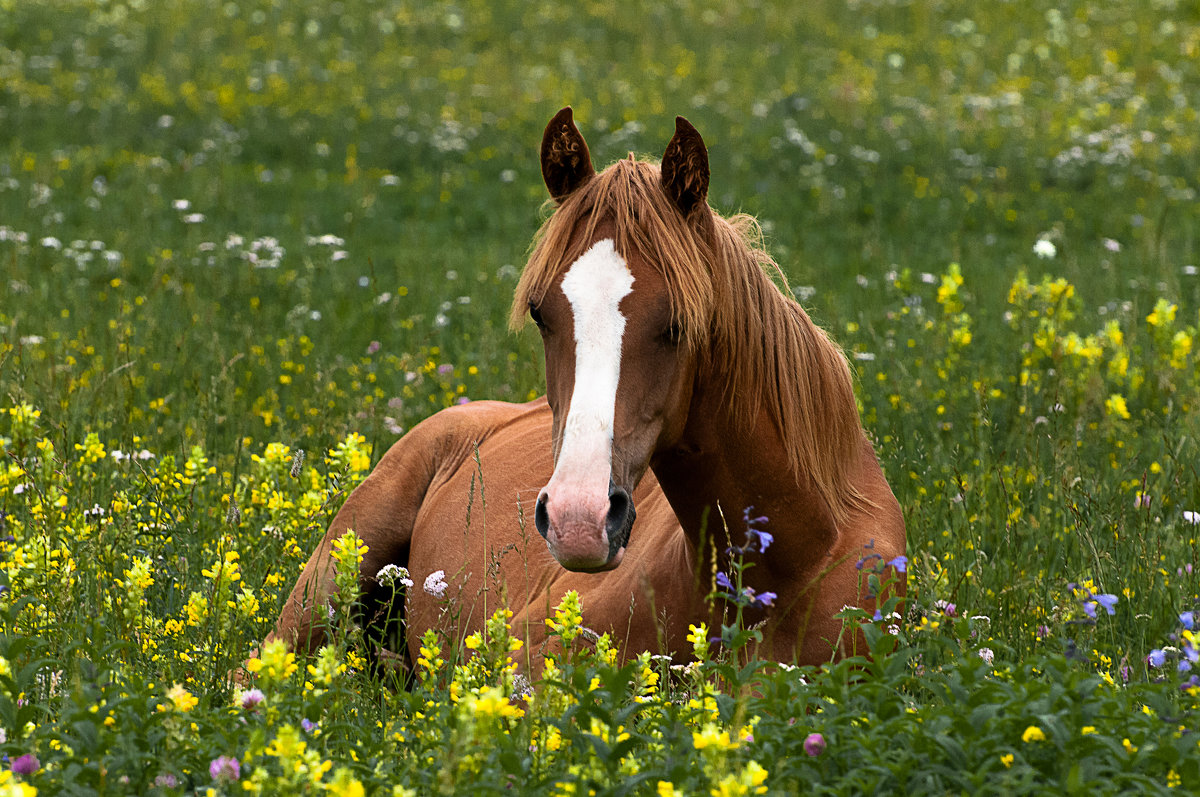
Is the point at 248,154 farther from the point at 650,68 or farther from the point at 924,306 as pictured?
the point at 924,306

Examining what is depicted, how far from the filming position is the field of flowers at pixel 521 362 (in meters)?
2.31

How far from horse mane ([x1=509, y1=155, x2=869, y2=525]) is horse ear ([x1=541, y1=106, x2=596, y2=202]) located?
0.31ft

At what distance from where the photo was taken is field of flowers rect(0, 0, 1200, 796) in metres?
2.31

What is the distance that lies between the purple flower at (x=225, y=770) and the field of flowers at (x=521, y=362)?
16 millimetres

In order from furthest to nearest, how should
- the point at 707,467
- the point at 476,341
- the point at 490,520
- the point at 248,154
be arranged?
the point at 248,154 < the point at 476,341 < the point at 490,520 < the point at 707,467

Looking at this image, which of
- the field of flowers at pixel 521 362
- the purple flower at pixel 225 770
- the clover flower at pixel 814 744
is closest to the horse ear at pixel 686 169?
the field of flowers at pixel 521 362

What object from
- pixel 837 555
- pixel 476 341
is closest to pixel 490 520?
pixel 837 555

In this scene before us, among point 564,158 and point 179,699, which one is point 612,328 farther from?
point 179,699

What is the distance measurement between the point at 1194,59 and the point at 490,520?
1889cm

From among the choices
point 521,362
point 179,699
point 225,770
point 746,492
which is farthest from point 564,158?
point 521,362

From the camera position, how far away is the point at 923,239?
37.4 feet

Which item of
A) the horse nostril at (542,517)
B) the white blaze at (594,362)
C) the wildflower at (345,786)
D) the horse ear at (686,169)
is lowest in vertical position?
the horse nostril at (542,517)

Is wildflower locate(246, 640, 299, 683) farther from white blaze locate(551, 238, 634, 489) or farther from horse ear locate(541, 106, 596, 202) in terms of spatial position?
horse ear locate(541, 106, 596, 202)

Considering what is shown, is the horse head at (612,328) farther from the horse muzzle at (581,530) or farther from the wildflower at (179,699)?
the wildflower at (179,699)
